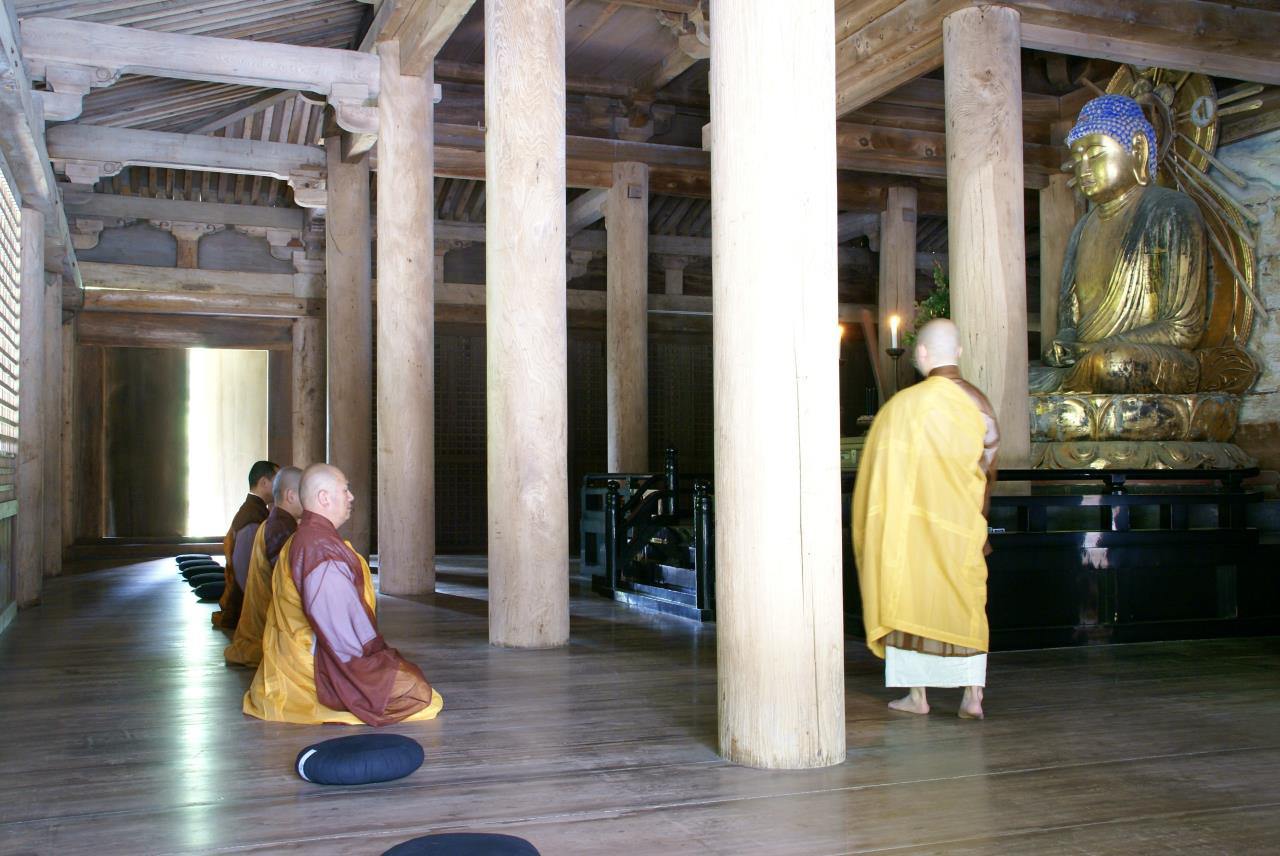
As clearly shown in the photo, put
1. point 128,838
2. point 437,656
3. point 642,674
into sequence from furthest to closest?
point 437,656, point 642,674, point 128,838

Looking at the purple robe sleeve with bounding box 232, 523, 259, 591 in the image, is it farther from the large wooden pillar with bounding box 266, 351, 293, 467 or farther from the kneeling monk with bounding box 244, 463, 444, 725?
the large wooden pillar with bounding box 266, 351, 293, 467

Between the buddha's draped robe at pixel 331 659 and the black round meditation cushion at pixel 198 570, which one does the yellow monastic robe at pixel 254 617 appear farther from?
the black round meditation cushion at pixel 198 570

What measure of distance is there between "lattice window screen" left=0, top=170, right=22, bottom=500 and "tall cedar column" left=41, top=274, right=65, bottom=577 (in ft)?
5.59

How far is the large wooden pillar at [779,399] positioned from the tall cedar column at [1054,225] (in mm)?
6671

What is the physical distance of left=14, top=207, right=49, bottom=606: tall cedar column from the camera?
6.90m

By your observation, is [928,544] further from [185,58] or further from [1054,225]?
Result: [1054,225]

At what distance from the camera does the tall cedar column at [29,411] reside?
690 centimetres

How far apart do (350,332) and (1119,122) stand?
5.95 m

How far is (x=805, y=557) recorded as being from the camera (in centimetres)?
303

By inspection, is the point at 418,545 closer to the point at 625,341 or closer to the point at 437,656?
the point at 437,656

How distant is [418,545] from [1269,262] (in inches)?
229

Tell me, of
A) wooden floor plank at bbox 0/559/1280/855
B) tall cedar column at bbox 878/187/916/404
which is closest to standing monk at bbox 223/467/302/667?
wooden floor plank at bbox 0/559/1280/855

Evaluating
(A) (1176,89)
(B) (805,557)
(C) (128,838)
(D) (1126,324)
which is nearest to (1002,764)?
(B) (805,557)

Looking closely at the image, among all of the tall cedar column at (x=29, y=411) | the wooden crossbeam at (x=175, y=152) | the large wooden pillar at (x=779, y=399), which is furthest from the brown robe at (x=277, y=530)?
the wooden crossbeam at (x=175, y=152)
